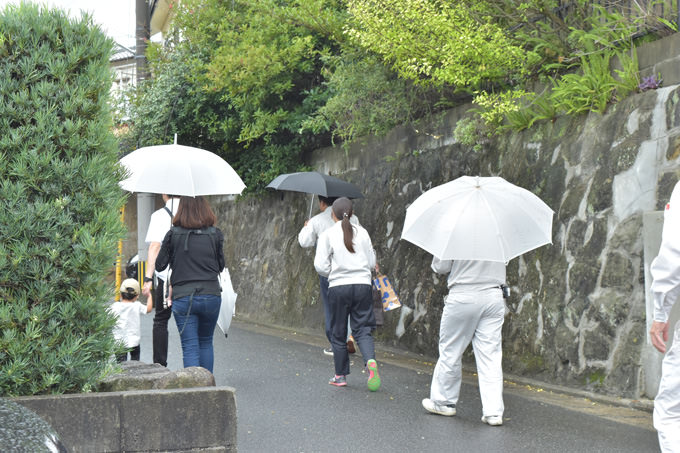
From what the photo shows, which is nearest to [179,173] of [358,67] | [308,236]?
[308,236]

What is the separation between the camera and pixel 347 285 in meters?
8.30

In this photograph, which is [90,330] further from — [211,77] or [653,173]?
[211,77]

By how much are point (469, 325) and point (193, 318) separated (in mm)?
2417

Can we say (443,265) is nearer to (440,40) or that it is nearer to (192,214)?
(192,214)

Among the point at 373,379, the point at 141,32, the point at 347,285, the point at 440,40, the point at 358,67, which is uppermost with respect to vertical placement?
the point at 141,32

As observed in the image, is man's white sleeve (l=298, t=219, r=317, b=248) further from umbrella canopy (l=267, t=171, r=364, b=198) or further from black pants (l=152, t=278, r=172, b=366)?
Result: black pants (l=152, t=278, r=172, b=366)

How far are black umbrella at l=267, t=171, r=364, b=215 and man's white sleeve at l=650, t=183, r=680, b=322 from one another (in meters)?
6.13

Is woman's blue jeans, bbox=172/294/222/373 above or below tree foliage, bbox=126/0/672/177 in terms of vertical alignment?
below

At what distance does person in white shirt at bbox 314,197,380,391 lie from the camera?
829 centimetres

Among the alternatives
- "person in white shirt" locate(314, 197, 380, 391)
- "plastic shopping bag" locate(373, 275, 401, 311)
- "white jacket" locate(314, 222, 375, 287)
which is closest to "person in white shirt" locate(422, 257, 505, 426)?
"person in white shirt" locate(314, 197, 380, 391)

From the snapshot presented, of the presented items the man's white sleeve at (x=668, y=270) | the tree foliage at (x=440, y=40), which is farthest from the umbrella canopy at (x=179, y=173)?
the man's white sleeve at (x=668, y=270)

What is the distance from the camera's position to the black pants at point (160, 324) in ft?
25.9

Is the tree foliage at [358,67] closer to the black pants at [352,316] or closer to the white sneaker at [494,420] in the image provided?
the black pants at [352,316]

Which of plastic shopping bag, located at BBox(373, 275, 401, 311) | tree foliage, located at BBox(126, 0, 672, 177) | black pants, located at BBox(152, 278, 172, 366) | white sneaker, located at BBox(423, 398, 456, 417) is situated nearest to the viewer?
white sneaker, located at BBox(423, 398, 456, 417)
